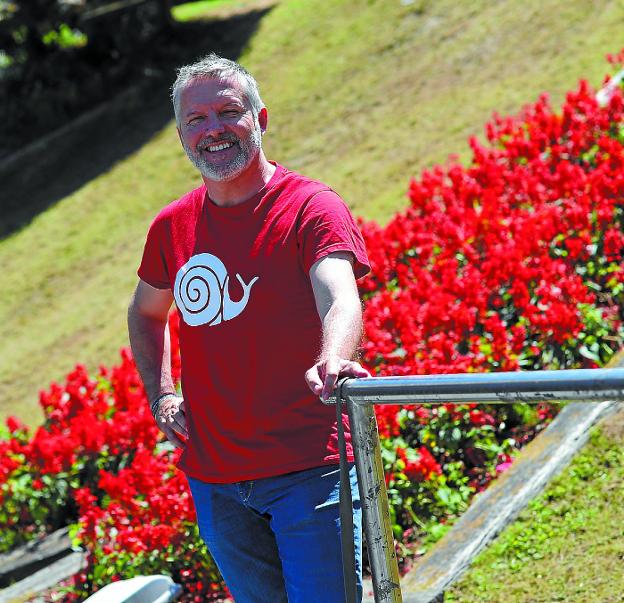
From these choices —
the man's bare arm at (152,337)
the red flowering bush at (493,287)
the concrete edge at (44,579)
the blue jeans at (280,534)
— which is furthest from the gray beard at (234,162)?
the concrete edge at (44,579)

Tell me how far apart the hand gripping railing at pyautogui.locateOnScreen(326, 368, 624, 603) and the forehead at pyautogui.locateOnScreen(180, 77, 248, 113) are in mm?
972

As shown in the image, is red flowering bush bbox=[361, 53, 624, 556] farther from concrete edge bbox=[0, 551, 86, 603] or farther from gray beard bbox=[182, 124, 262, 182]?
gray beard bbox=[182, 124, 262, 182]

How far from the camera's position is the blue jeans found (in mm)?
2492

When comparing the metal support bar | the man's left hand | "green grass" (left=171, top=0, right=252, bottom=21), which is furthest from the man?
"green grass" (left=171, top=0, right=252, bottom=21)

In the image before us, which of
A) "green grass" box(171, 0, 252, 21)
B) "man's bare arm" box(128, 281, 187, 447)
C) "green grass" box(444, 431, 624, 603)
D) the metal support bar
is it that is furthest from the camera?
"green grass" box(171, 0, 252, 21)

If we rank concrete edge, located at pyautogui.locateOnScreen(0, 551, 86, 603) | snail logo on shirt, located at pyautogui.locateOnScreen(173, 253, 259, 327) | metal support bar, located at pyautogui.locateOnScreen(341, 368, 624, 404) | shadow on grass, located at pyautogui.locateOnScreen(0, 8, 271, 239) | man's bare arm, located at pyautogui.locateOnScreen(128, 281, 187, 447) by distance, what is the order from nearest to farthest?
metal support bar, located at pyautogui.locateOnScreen(341, 368, 624, 404), snail logo on shirt, located at pyautogui.locateOnScreen(173, 253, 259, 327), man's bare arm, located at pyautogui.locateOnScreen(128, 281, 187, 447), concrete edge, located at pyautogui.locateOnScreen(0, 551, 86, 603), shadow on grass, located at pyautogui.locateOnScreen(0, 8, 271, 239)

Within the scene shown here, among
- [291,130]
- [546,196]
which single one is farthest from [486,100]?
[546,196]

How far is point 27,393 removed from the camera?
8453mm

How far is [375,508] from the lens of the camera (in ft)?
7.04

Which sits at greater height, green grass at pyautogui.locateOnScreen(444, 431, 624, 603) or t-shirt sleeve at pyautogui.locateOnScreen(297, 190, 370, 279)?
t-shirt sleeve at pyautogui.locateOnScreen(297, 190, 370, 279)

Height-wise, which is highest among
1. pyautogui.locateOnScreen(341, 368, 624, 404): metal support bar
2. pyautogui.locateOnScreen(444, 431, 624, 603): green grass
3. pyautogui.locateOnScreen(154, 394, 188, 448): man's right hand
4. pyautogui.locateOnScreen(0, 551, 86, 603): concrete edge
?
pyautogui.locateOnScreen(341, 368, 624, 404): metal support bar

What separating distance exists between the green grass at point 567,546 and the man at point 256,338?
1.19 metres

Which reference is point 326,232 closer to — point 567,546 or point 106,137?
point 567,546

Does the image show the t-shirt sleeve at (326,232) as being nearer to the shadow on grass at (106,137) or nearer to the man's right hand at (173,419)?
the man's right hand at (173,419)
